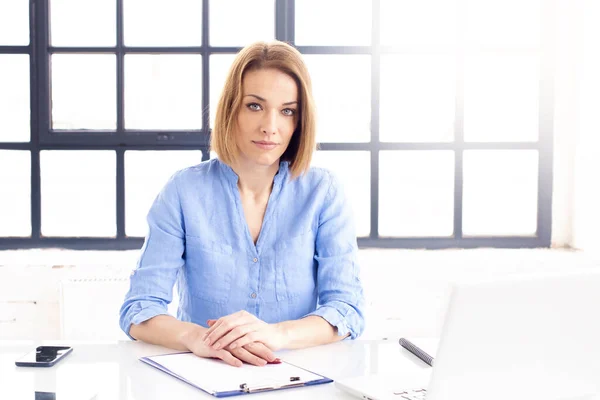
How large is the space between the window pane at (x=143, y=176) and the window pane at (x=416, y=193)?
0.85 m

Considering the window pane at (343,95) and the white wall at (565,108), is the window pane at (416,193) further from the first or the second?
the white wall at (565,108)

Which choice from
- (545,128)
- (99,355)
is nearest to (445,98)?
(545,128)

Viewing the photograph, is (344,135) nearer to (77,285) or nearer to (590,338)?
(77,285)

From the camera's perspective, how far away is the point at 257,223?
1.95 m

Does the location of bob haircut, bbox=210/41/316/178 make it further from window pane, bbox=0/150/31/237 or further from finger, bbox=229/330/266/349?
window pane, bbox=0/150/31/237

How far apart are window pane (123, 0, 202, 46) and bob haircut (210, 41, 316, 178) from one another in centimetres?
121

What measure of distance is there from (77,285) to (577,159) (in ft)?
6.89

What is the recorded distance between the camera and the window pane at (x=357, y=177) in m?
3.13

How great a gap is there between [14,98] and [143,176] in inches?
25.1

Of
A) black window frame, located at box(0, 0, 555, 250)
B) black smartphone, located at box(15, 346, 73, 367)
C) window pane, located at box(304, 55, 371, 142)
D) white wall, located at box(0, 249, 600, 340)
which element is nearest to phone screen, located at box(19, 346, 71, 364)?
black smartphone, located at box(15, 346, 73, 367)

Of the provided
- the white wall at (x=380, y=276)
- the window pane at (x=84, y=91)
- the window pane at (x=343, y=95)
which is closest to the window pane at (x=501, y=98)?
the window pane at (x=343, y=95)

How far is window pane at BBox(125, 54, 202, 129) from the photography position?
3.05 m

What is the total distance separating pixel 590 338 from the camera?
1015 mm

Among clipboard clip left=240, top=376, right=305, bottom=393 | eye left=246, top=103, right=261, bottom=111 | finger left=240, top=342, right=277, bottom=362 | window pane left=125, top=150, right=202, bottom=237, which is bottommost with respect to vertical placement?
clipboard clip left=240, top=376, right=305, bottom=393
